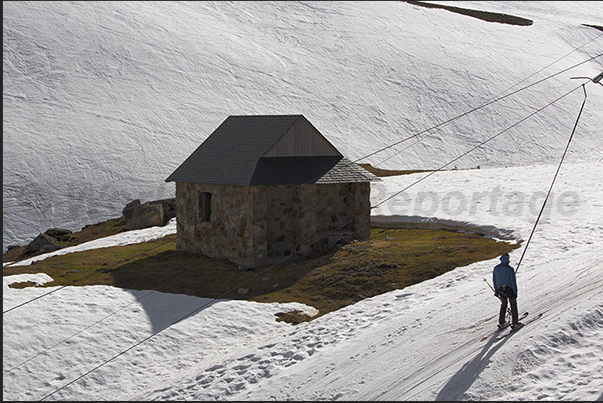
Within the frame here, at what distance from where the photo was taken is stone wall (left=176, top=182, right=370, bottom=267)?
23641 mm

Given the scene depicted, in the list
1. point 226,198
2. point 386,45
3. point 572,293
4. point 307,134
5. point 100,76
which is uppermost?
point 386,45

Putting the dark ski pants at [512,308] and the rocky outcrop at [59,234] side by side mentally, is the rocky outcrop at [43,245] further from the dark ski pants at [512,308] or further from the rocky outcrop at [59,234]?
the dark ski pants at [512,308]

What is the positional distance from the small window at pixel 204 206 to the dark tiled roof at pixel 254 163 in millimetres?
898

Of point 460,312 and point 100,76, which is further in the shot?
point 100,76

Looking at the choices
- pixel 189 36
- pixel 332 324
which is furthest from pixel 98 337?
pixel 189 36

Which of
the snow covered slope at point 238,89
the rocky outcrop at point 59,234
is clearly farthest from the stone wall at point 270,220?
the snow covered slope at point 238,89

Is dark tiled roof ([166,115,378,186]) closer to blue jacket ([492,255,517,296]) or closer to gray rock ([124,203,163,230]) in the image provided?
gray rock ([124,203,163,230])

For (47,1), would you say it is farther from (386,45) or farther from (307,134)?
(307,134)

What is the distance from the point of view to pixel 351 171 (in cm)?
2597

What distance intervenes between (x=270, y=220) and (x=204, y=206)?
10.9 ft

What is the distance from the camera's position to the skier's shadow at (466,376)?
11.7m

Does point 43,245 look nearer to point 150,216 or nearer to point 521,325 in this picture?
point 150,216

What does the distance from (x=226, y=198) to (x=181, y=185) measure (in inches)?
124

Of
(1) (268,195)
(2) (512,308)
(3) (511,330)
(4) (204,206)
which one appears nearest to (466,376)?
(3) (511,330)
